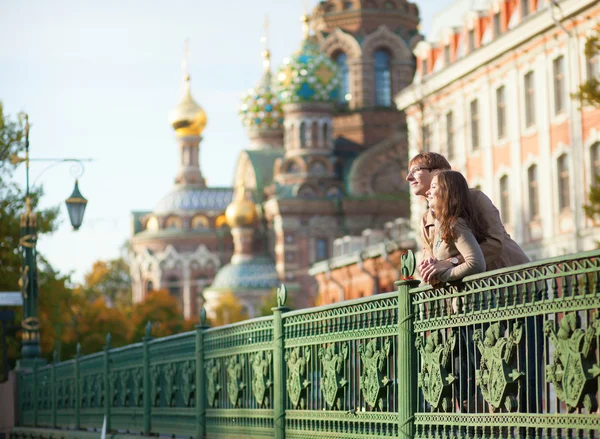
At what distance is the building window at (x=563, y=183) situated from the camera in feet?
128

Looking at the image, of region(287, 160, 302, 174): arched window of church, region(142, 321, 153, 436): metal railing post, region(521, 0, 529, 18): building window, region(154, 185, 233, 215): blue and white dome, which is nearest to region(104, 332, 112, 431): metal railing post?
region(142, 321, 153, 436): metal railing post

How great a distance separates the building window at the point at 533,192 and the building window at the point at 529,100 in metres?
1.24

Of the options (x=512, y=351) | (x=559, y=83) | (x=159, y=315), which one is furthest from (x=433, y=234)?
(x=159, y=315)

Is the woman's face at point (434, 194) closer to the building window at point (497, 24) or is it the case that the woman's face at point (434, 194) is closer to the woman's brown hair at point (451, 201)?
the woman's brown hair at point (451, 201)

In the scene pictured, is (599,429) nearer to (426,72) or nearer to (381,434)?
(381,434)

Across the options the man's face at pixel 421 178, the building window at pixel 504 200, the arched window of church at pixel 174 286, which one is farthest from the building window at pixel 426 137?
the arched window of church at pixel 174 286

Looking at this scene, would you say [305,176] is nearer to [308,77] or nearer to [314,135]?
[314,135]

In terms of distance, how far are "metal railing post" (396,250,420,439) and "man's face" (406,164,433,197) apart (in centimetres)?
73

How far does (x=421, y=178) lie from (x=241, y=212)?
3363 inches

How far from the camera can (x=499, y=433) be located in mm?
7828

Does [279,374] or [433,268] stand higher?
[433,268]

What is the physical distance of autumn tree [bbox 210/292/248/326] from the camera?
290ft

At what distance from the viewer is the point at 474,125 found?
154 feet

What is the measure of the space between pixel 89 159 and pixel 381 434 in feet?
51.1
